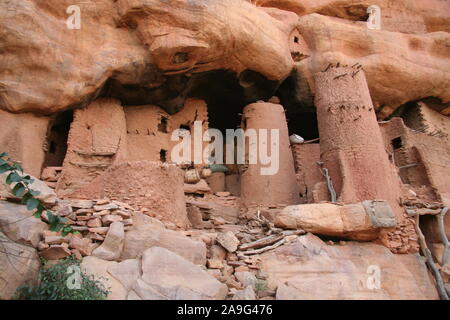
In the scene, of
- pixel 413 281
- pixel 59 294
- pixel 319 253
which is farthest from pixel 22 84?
pixel 413 281

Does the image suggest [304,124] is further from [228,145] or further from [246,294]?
[246,294]

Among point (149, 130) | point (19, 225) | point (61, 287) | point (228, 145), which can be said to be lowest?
point (61, 287)

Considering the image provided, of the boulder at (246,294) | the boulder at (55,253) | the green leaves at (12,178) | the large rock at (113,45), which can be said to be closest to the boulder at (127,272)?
the boulder at (55,253)

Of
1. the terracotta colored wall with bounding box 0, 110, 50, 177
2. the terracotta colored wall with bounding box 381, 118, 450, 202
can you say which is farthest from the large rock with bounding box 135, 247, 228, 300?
the terracotta colored wall with bounding box 381, 118, 450, 202

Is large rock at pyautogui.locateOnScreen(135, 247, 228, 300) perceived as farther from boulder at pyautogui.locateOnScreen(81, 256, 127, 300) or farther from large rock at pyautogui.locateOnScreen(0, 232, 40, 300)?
large rock at pyautogui.locateOnScreen(0, 232, 40, 300)

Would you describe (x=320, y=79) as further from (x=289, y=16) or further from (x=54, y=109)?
(x=54, y=109)

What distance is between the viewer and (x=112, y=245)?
15.3 ft

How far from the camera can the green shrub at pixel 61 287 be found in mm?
3596

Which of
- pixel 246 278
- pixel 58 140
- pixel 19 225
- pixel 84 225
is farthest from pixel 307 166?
pixel 19 225

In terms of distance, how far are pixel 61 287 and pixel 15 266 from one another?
56 cm

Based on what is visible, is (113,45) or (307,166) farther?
(307,166)

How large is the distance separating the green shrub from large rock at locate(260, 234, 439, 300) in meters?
2.15

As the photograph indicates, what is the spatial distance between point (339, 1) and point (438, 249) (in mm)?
8593

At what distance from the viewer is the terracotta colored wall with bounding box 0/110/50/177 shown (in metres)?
7.07
